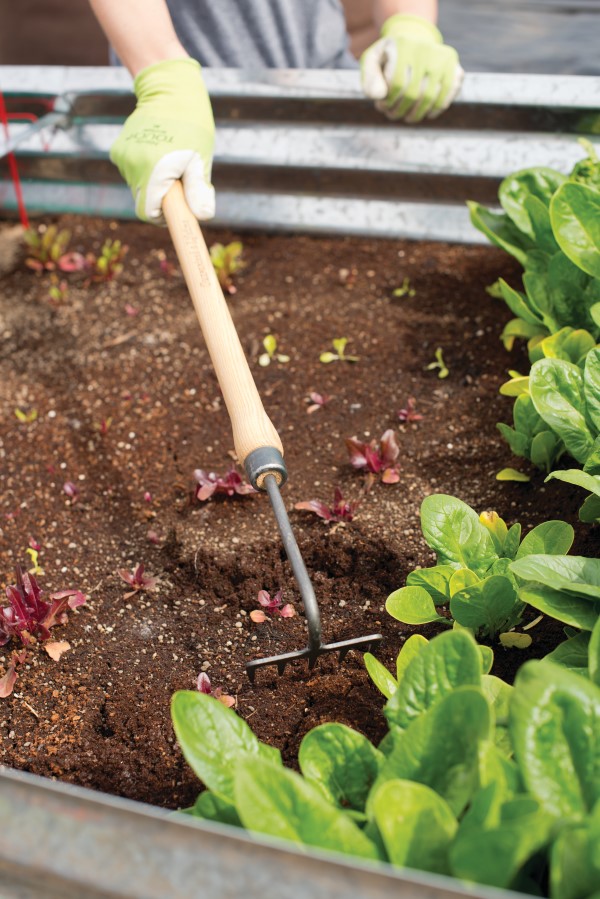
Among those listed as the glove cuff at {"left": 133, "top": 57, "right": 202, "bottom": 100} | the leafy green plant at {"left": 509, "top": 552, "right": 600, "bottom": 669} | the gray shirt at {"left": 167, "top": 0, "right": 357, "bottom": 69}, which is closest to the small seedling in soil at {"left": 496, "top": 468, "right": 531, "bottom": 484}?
the leafy green plant at {"left": 509, "top": 552, "right": 600, "bottom": 669}

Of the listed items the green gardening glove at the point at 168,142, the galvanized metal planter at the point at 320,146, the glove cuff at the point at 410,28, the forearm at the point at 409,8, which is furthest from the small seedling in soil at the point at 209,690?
the forearm at the point at 409,8

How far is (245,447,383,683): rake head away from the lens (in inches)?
53.9

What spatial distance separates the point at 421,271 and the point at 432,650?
5.67 feet

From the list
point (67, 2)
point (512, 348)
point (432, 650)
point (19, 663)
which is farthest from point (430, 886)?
point (67, 2)

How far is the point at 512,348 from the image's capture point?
2217mm

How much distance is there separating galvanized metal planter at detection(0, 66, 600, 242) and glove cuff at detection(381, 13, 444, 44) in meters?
0.24

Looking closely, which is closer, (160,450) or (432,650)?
(432,650)

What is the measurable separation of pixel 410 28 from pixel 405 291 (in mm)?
869

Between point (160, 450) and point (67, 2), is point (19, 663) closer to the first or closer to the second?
point (160, 450)

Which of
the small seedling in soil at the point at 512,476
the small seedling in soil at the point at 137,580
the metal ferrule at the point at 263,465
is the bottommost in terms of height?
the small seedling in soil at the point at 137,580

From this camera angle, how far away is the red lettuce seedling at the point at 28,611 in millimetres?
1568

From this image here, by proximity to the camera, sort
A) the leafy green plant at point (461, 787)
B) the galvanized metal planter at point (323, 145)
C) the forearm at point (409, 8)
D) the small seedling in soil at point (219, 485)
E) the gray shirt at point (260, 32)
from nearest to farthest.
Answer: the leafy green plant at point (461, 787) < the small seedling in soil at point (219, 485) < the galvanized metal planter at point (323, 145) < the forearm at point (409, 8) < the gray shirt at point (260, 32)

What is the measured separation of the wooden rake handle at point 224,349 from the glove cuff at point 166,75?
48 centimetres

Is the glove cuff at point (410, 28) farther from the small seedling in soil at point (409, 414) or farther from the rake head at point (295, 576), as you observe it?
the rake head at point (295, 576)
